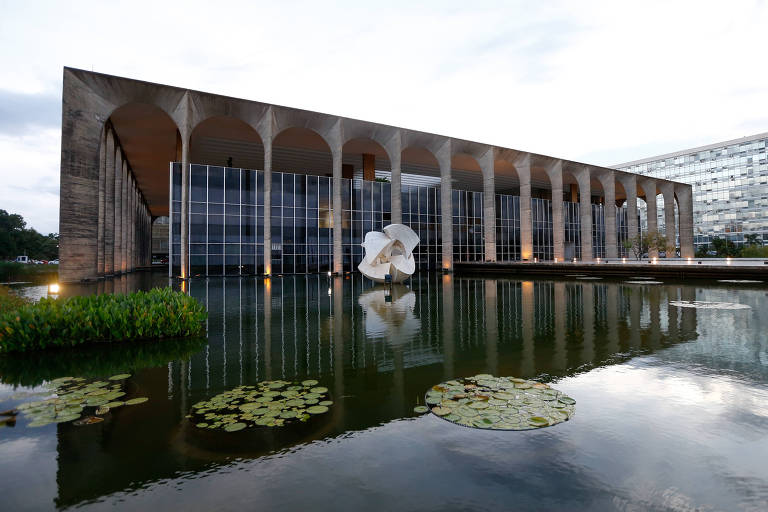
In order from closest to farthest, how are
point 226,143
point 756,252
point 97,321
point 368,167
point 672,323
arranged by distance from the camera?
point 97,321 < point 672,323 < point 226,143 < point 368,167 < point 756,252

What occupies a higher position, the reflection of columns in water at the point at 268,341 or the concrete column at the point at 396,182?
the concrete column at the point at 396,182

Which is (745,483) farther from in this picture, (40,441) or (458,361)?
(40,441)

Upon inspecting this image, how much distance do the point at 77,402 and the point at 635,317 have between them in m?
12.5

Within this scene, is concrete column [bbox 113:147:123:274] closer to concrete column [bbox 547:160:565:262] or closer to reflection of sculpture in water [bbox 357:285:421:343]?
reflection of sculpture in water [bbox 357:285:421:343]

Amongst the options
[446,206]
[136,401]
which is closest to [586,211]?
[446,206]

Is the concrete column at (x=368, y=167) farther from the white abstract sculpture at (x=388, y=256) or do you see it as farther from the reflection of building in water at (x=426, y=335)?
the reflection of building in water at (x=426, y=335)

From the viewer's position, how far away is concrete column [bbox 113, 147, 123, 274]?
4050 centimetres

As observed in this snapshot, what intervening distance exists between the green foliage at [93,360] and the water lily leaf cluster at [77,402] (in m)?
0.45

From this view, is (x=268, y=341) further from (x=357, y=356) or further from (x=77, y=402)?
(x=77, y=402)

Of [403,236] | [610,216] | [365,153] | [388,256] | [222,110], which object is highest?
[222,110]

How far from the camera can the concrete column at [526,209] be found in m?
50.4

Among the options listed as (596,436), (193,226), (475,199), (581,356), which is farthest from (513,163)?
(596,436)

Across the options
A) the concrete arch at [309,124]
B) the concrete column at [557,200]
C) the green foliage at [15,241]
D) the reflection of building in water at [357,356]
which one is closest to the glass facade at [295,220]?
the concrete arch at [309,124]

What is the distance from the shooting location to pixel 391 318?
1139 cm
